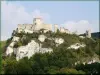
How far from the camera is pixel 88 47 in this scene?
91500 millimetres

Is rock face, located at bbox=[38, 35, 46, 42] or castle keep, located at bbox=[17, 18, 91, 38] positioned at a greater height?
castle keep, located at bbox=[17, 18, 91, 38]

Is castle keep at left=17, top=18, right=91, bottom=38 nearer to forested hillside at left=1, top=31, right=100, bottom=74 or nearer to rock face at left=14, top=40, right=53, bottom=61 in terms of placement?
forested hillside at left=1, top=31, right=100, bottom=74

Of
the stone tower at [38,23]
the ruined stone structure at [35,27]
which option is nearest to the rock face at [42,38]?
the ruined stone structure at [35,27]

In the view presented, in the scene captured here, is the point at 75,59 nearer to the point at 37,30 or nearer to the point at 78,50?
the point at 78,50

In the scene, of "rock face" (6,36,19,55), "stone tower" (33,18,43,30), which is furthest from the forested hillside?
"stone tower" (33,18,43,30)

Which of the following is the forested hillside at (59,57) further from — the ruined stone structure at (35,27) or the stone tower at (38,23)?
the stone tower at (38,23)

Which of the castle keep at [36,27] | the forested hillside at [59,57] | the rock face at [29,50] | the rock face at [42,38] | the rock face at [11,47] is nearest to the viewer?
the forested hillside at [59,57]

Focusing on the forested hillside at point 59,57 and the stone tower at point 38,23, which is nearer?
the forested hillside at point 59,57

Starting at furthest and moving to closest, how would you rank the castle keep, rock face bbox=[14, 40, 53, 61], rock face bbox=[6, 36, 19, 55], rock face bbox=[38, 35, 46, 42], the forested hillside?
1. the castle keep
2. rock face bbox=[38, 35, 46, 42]
3. rock face bbox=[6, 36, 19, 55]
4. rock face bbox=[14, 40, 53, 61]
5. the forested hillside

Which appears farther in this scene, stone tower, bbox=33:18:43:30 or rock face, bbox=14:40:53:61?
stone tower, bbox=33:18:43:30

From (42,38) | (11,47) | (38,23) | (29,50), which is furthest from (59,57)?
(38,23)

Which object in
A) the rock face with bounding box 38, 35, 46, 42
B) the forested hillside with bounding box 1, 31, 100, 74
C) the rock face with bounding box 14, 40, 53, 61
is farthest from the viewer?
the rock face with bounding box 38, 35, 46, 42

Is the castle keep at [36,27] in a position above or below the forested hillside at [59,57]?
above

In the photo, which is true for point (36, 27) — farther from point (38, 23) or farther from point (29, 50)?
point (29, 50)
